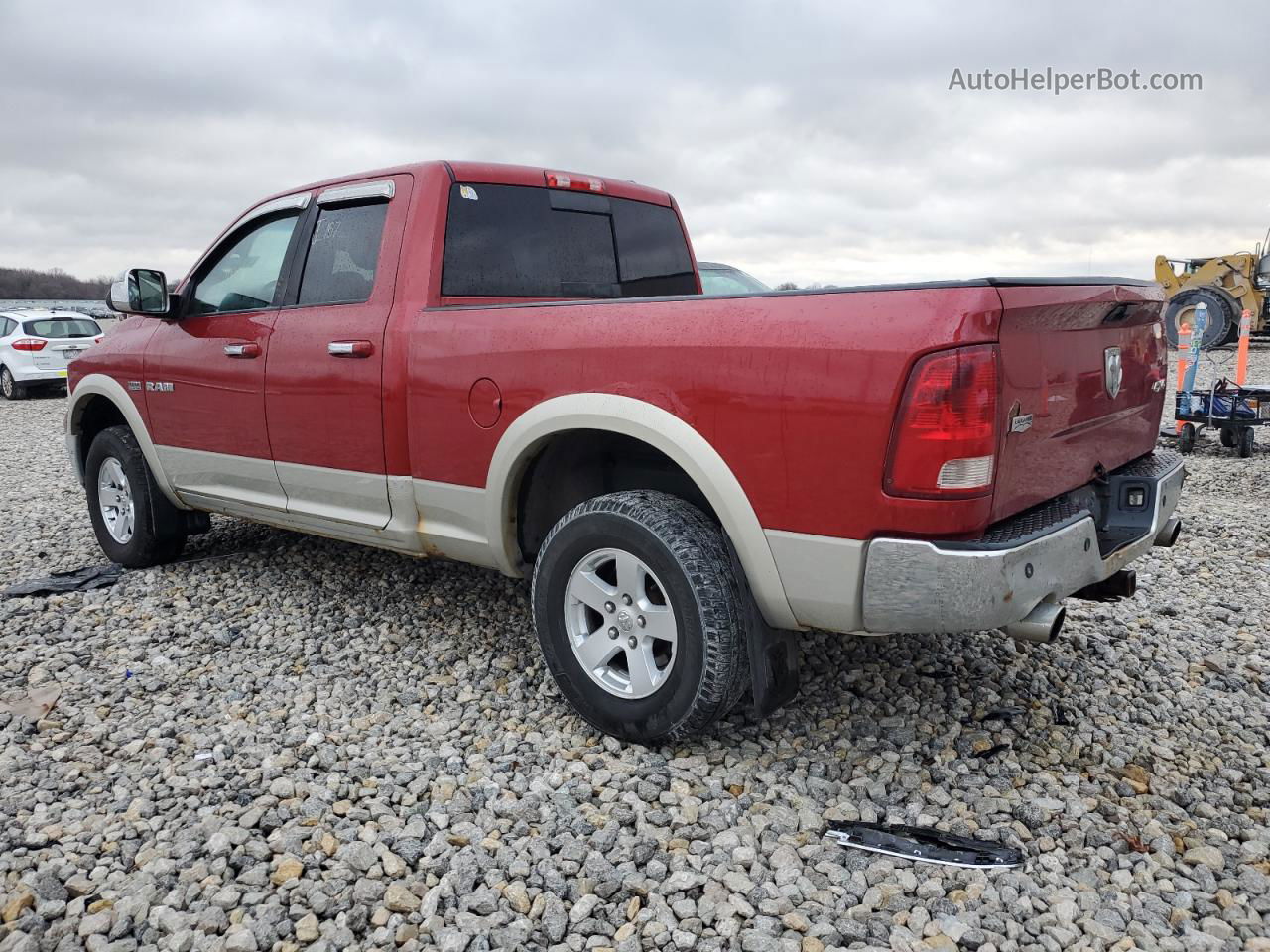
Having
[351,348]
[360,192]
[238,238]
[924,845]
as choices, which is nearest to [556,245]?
[360,192]

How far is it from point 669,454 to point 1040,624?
1.13 meters

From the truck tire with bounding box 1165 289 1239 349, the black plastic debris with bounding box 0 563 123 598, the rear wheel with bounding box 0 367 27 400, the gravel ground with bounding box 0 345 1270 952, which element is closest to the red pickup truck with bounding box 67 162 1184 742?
the gravel ground with bounding box 0 345 1270 952

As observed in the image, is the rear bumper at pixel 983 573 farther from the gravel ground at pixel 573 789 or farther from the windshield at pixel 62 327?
the windshield at pixel 62 327

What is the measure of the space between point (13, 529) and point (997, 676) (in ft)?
20.5

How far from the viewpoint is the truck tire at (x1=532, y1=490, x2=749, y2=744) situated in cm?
286

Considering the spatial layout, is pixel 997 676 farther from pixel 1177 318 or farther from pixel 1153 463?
pixel 1177 318

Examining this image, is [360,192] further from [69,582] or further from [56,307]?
[56,307]

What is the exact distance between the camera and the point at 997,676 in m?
3.74

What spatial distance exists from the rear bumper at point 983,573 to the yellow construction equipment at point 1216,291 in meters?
16.0

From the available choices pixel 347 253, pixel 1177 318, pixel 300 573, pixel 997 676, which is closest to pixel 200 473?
pixel 300 573

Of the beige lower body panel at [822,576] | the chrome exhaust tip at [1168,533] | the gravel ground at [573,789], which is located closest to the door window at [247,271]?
the gravel ground at [573,789]

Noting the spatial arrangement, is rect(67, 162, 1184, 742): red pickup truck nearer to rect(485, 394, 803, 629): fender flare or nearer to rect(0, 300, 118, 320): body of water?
rect(485, 394, 803, 629): fender flare

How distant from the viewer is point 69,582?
199 inches

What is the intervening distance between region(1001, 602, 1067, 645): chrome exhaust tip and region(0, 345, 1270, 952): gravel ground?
0.55 metres
